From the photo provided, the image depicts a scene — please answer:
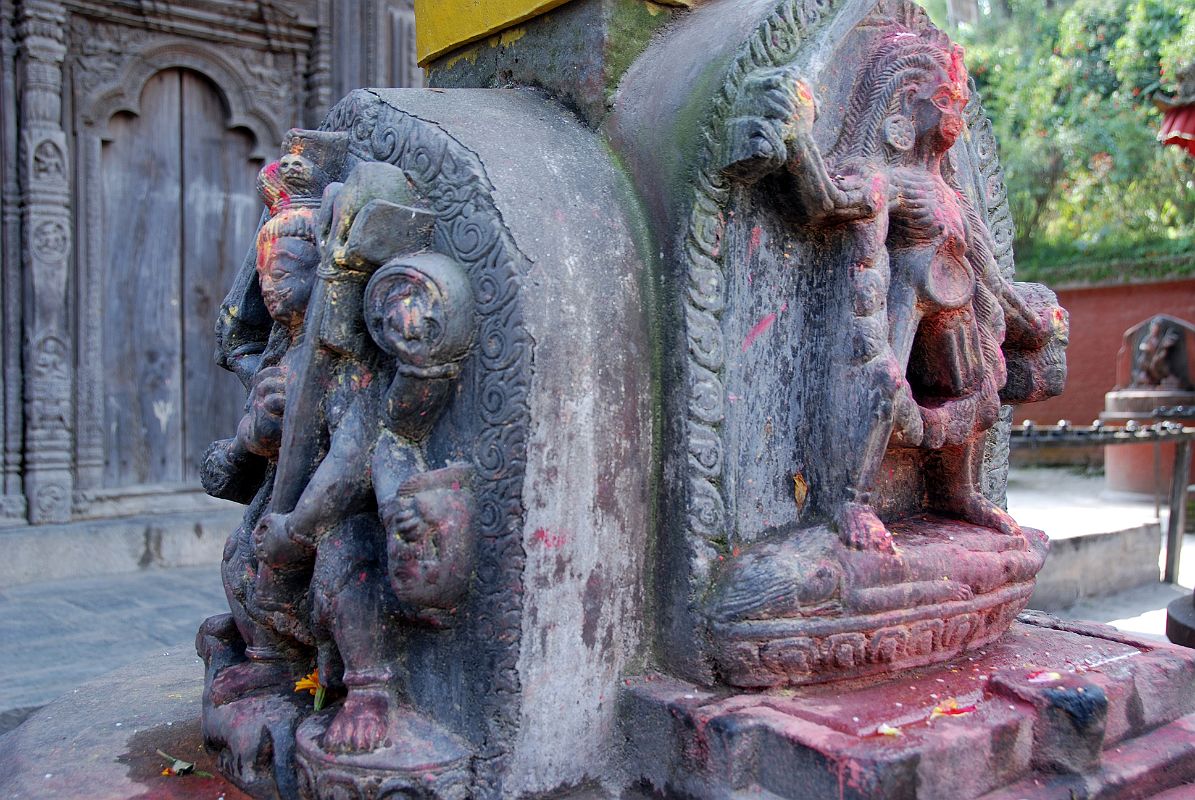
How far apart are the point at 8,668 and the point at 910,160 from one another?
12.2 ft

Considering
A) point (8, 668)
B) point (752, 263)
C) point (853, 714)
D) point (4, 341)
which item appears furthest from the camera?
point (4, 341)

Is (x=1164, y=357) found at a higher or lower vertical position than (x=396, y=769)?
higher

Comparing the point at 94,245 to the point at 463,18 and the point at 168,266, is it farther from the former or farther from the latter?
the point at 463,18

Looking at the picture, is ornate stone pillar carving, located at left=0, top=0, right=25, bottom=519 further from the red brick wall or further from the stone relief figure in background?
the red brick wall

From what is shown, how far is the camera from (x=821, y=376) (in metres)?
A: 2.26

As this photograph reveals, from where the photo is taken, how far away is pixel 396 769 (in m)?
1.84

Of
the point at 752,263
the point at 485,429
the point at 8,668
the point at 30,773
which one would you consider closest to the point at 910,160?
the point at 752,263

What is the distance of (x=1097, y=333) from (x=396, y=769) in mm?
15494

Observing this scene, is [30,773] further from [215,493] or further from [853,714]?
[853,714]

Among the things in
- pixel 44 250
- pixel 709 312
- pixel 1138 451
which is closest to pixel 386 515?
Result: pixel 709 312

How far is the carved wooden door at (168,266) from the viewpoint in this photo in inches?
242

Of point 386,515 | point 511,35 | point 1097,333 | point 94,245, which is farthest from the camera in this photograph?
point 1097,333

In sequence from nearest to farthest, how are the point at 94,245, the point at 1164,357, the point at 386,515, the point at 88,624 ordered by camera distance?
1. the point at 386,515
2. the point at 88,624
3. the point at 94,245
4. the point at 1164,357

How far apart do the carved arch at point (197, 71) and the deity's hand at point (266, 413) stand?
4608mm
